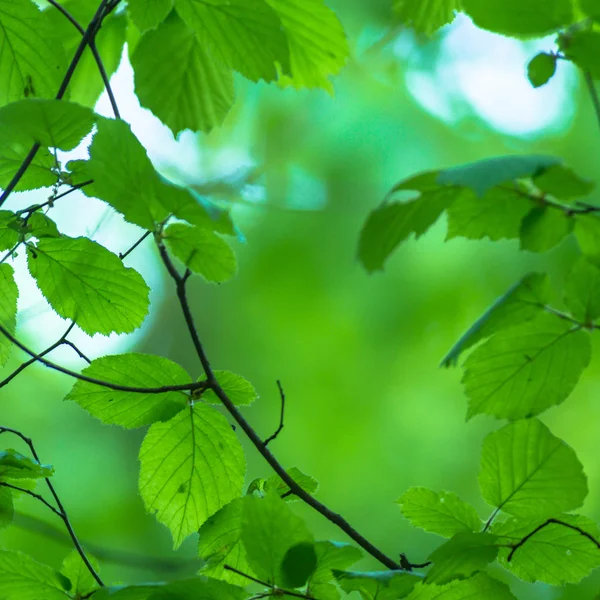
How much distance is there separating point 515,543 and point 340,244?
14.9ft

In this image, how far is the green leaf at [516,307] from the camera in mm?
480

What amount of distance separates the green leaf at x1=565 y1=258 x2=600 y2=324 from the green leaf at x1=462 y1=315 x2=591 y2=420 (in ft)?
0.06

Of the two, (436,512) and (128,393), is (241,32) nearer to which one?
(128,393)

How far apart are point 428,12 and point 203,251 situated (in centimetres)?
41

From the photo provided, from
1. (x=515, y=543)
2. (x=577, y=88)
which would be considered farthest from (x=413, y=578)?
(x=577, y=88)

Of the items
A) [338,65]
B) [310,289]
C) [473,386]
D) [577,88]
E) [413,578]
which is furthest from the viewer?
[310,289]

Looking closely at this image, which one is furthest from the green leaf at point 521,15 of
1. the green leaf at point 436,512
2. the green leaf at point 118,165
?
the green leaf at point 436,512

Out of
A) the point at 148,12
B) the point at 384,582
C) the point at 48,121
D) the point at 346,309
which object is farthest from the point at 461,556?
the point at 346,309

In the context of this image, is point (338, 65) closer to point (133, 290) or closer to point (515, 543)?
point (133, 290)

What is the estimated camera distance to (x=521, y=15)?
445 millimetres

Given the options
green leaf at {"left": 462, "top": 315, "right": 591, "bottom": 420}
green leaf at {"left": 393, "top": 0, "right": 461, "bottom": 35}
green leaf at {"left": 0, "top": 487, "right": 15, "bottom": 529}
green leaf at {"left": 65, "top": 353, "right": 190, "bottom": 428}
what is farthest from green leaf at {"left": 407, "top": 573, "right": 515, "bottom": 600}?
green leaf at {"left": 393, "top": 0, "right": 461, "bottom": 35}

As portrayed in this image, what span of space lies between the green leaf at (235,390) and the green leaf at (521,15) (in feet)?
1.09

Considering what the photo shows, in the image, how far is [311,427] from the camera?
4.56m

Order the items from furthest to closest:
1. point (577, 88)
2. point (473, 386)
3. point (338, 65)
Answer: point (577, 88), point (338, 65), point (473, 386)
